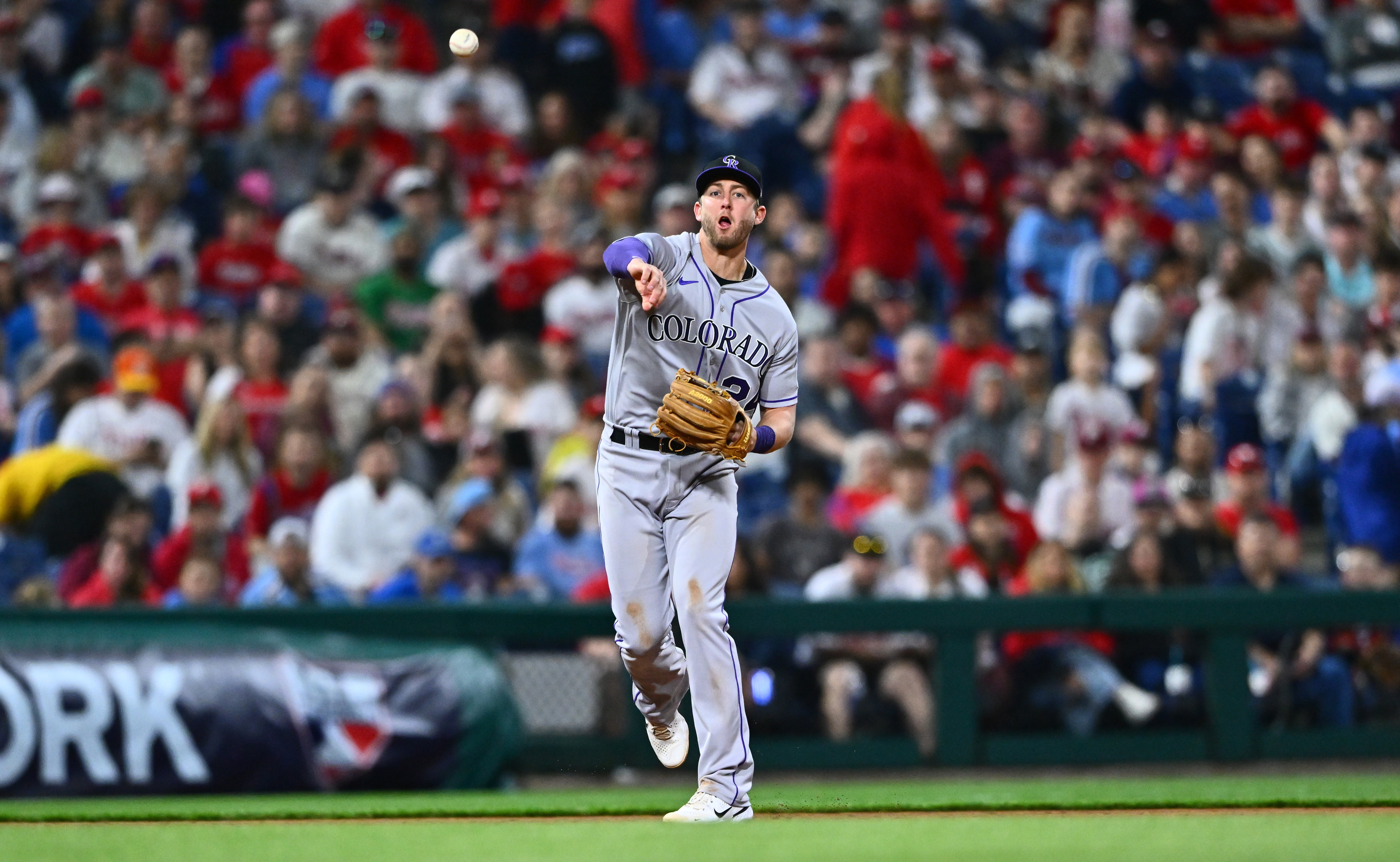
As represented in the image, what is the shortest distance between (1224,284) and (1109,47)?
3.50 meters

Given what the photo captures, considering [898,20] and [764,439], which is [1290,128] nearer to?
[898,20]

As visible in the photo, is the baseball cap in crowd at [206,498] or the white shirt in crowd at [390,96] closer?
the baseball cap in crowd at [206,498]


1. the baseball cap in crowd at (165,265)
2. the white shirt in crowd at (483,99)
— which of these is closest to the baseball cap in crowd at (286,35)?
the white shirt in crowd at (483,99)

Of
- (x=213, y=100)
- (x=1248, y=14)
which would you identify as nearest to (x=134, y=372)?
(x=213, y=100)

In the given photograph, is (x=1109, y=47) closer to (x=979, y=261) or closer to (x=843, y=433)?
(x=979, y=261)

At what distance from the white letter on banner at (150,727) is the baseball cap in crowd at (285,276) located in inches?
147

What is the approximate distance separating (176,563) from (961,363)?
188 inches

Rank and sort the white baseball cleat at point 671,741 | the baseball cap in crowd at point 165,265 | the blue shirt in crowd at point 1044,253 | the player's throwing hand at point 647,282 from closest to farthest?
the player's throwing hand at point 647,282
the white baseball cleat at point 671,741
the baseball cap in crowd at point 165,265
the blue shirt in crowd at point 1044,253

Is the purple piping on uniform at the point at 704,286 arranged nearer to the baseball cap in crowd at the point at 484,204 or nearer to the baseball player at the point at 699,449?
the baseball player at the point at 699,449

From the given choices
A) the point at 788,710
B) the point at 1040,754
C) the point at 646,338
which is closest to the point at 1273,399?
the point at 1040,754

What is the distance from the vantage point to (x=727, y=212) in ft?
20.1

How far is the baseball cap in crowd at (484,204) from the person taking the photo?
12242mm

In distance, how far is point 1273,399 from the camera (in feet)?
37.3

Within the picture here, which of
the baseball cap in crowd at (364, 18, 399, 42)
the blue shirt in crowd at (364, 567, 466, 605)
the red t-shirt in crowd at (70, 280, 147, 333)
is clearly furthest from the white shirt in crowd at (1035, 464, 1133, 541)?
the baseball cap in crowd at (364, 18, 399, 42)
